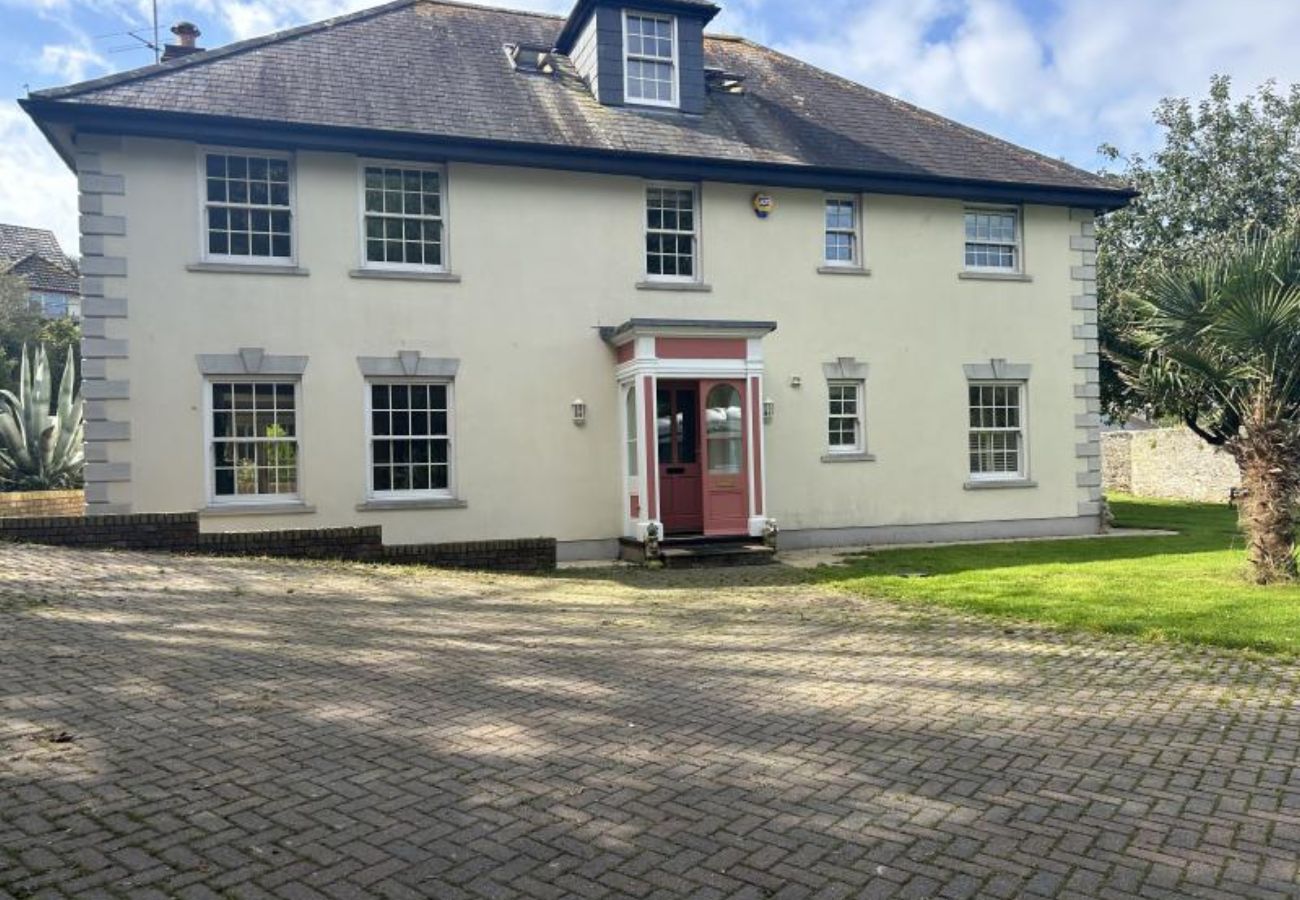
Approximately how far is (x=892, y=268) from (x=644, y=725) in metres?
12.9

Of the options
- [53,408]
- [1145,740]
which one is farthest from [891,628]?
[53,408]

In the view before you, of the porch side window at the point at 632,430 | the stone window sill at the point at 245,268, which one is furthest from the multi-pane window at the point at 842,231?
the stone window sill at the point at 245,268

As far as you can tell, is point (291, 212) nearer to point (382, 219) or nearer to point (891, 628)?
point (382, 219)

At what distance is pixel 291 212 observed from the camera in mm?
13812

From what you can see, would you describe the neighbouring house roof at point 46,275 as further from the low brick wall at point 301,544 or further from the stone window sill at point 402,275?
the low brick wall at point 301,544

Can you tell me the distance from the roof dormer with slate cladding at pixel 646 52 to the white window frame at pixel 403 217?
3.41 m

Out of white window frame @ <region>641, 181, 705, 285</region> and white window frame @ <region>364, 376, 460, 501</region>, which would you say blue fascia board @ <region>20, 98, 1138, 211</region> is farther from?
white window frame @ <region>364, 376, 460, 501</region>

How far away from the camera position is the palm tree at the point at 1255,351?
35.3 feet

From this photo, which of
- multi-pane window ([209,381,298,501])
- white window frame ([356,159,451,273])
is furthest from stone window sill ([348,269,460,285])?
multi-pane window ([209,381,298,501])

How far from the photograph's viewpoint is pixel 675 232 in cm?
1580

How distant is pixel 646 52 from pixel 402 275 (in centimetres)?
594

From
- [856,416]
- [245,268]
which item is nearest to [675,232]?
[856,416]

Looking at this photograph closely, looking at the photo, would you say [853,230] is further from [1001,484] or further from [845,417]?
[1001,484]

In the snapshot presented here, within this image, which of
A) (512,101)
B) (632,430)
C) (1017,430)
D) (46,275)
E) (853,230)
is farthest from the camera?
(46,275)
